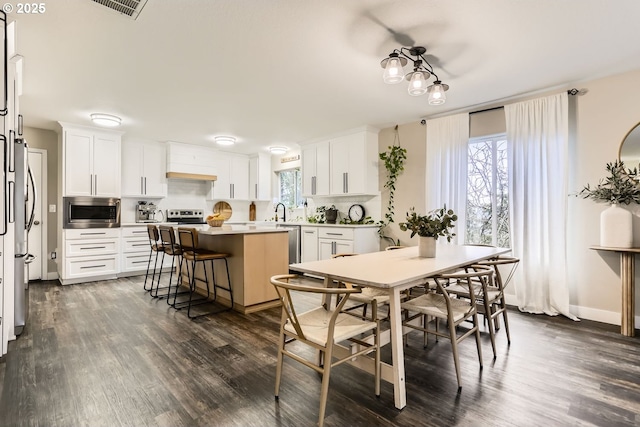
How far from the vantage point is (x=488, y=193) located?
13.7 feet

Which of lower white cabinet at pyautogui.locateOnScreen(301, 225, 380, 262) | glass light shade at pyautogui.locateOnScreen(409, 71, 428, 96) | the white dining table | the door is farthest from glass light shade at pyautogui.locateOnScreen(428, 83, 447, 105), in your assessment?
the door

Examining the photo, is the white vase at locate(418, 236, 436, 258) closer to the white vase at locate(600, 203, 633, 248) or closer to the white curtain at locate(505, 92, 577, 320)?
the white curtain at locate(505, 92, 577, 320)

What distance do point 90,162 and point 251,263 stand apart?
3469mm

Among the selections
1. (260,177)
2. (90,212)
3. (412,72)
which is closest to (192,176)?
(260,177)

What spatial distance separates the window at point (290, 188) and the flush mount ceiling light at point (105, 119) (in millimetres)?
3507

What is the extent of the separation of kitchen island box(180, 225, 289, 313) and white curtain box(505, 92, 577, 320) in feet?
8.99

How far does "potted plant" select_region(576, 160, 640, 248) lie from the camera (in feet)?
9.82

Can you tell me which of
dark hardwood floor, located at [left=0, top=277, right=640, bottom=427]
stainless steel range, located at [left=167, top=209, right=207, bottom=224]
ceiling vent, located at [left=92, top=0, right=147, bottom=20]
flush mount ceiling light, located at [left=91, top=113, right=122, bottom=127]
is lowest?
dark hardwood floor, located at [left=0, top=277, right=640, bottom=427]

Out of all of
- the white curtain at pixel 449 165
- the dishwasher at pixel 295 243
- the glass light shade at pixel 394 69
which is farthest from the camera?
the dishwasher at pixel 295 243

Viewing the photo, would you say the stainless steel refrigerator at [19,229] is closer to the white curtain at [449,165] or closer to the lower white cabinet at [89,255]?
the lower white cabinet at [89,255]

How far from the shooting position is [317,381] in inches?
83.4

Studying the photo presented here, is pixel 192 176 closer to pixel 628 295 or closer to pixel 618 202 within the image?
pixel 618 202

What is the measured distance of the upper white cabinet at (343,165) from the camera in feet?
16.9

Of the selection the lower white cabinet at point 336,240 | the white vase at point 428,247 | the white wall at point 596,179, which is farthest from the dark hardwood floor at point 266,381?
the lower white cabinet at point 336,240
